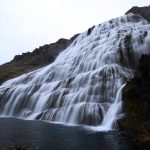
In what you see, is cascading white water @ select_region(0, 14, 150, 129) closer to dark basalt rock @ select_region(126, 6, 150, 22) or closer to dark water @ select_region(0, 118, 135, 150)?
dark water @ select_region(0, 118, 135, 150)

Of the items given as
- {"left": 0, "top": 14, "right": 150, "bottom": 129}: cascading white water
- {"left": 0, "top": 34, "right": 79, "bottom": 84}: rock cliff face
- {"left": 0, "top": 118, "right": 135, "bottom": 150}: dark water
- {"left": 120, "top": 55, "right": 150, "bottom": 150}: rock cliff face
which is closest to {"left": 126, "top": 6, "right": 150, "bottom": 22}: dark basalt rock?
{"left": 0, "top": 34, "right": 79, "bottom": 84}: rock cliff face

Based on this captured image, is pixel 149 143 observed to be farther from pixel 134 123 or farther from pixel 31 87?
pixel 31 87

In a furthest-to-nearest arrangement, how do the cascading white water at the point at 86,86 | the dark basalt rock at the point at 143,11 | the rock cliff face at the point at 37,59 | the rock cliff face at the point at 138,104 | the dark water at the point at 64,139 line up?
the dark basalt rock at the point at 143,11, the rock cliff face at the point at 37,59, the cascading white water at the point at 86,86, the rock cliff face at the point at 138,104, the dark water at the point at 64,139

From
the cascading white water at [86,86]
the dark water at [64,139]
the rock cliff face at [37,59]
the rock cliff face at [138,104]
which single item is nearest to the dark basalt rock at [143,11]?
the rock cliff face at [37,59]

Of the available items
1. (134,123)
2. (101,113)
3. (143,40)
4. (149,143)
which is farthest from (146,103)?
(143,40)

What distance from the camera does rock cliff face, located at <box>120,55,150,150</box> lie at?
2659 cm

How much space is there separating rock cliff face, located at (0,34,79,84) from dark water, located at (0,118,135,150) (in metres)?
47.2

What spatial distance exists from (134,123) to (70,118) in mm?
10735

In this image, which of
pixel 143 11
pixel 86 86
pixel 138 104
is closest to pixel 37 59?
pixel 143 11

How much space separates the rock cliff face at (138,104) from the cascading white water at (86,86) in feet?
11.5

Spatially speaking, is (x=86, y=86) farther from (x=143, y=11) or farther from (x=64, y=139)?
(x=143, y=11)

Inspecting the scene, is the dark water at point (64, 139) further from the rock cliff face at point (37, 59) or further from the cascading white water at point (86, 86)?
the rock cliff face at point (37, 59)

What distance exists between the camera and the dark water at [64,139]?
23.2m

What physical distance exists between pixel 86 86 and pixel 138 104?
539 inches
